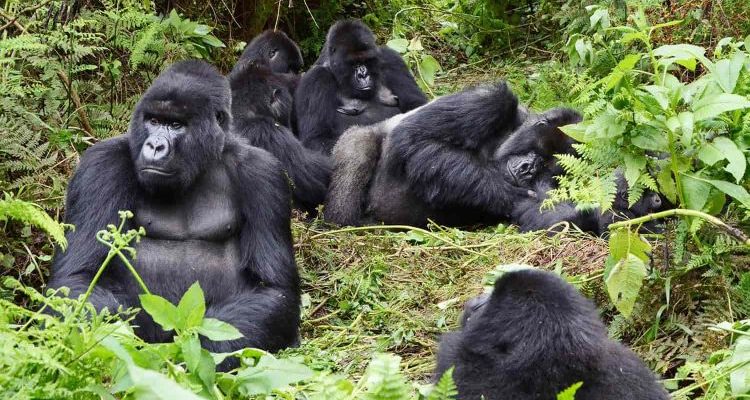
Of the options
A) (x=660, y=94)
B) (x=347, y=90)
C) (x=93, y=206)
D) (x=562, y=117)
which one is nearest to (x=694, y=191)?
(x=660, y=94)

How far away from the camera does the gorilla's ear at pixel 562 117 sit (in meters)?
5.90

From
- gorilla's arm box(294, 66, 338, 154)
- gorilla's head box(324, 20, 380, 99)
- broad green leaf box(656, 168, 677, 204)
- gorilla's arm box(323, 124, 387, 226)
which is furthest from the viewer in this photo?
gorilla's head box(324, 20, 380, 99)

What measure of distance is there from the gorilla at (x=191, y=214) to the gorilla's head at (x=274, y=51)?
315 cm

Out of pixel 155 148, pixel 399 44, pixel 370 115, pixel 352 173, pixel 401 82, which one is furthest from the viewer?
pixel 399 44

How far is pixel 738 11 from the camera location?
231 inches

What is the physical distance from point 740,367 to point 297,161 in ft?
12.1

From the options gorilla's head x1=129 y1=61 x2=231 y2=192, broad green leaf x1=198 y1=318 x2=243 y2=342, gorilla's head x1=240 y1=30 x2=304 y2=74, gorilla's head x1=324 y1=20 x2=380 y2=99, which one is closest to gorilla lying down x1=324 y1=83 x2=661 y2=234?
gorilla's head x1=324 y1=20 x2=380 y2=99

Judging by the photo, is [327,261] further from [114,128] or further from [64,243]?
[64,243]

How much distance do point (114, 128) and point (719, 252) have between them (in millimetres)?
3432

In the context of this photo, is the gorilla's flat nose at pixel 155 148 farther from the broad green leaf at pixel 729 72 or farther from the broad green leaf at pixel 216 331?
the broad green leaf at pixel 729 72

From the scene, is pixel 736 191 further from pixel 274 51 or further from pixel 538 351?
pixel 274 51

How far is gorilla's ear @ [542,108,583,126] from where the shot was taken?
19.4 ft

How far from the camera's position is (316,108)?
7.27 m

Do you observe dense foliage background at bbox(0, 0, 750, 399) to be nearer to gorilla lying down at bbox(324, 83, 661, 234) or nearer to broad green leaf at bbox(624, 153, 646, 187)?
broad green leaf at bbox(624, 153, 646, 187)
